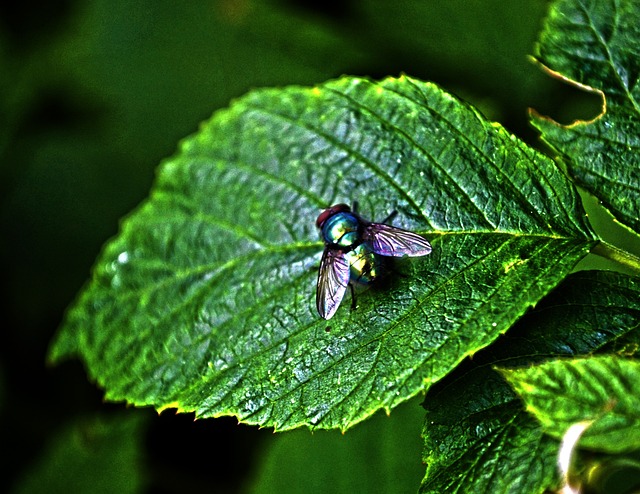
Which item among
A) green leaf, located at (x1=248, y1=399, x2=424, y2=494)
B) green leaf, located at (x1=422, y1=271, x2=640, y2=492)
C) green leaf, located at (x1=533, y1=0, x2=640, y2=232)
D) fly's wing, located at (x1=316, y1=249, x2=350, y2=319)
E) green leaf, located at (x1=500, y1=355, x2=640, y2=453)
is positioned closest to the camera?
green leaf, located at (x1=500, y1=355, x2=640, y2=453)

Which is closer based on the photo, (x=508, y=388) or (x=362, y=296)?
(x=508, y=388)

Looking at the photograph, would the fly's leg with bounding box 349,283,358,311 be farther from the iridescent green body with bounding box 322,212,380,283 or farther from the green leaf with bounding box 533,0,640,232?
the green leaf with bounding box 533,0,640,232

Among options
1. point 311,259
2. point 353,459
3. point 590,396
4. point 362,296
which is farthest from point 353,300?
point 353,459

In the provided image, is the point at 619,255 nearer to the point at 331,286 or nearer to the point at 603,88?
the point at 603,88

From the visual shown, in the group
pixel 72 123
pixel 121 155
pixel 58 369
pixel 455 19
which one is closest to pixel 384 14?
pixel 455 19

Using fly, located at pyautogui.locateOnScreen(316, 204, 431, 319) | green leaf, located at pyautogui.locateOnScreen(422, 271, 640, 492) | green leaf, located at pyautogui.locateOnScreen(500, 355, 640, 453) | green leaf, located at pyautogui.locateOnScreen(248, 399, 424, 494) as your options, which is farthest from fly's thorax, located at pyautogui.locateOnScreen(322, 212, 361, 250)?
green leaf, located at pyautogui.locateOnScreen(248, 399, 424, 494)

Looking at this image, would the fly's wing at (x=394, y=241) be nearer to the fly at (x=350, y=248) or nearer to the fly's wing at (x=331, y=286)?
the fly at (x=350, y=248)

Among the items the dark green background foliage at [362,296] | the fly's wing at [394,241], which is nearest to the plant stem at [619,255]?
the dark green background foliage at [362,296]
